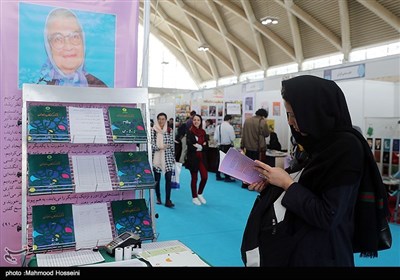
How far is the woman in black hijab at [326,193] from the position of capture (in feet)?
3.89

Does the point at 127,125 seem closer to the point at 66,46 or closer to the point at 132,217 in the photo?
the point at 132,217

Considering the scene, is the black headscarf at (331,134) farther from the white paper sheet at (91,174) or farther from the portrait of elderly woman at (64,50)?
the portrait of elderly woman at (64,50)

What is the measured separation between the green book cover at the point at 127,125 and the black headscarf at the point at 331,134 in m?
1.14

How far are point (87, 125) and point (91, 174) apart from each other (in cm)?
30

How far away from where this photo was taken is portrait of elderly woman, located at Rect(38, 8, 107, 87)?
231cm

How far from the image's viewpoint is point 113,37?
249cm

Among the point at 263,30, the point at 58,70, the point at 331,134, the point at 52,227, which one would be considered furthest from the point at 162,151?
the point at 263,30

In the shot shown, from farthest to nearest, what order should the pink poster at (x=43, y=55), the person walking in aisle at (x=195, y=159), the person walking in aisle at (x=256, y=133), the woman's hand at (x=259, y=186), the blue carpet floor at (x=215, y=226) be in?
1. the person walking in aisle at (x=256, y=133)
2. the person walking in aisle at (x=195, y=159)
3. the blue carpet floor at (x=215, y=226)
4. the pink poster at (x=43, y=55)
5. the woman's hand at (x=259, y=186)

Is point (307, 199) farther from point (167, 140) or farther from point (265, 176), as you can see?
point (167, 140)

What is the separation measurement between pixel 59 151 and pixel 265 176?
1.48 meters

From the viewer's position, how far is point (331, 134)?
1.25 meters

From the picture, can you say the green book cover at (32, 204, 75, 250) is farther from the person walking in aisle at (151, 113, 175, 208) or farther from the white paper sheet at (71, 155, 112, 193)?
the person walking in aisle at (151, 113, 175, 208)

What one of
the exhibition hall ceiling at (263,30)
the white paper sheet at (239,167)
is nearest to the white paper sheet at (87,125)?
the white paper sheet at (239,167)

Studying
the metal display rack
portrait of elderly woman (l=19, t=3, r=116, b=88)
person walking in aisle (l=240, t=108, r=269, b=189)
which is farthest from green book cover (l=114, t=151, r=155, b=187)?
person walking in aisle (l=240, t=108, r=269, b=189)
